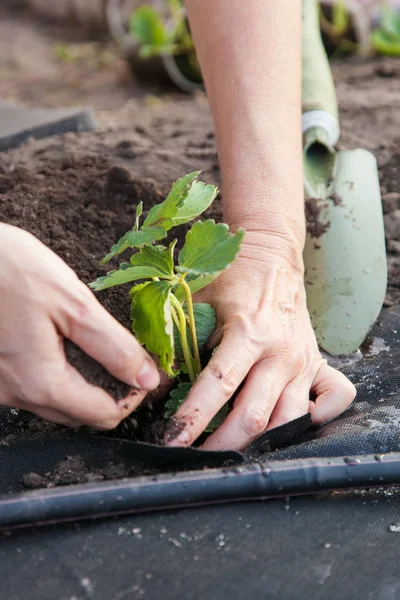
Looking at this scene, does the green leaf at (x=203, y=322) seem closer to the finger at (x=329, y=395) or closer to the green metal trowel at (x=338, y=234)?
the finger at (x=329, y=395)

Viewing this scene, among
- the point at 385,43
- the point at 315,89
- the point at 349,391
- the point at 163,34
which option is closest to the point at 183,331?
the point at 349,391

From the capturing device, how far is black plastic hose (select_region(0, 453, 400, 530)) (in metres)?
1.08

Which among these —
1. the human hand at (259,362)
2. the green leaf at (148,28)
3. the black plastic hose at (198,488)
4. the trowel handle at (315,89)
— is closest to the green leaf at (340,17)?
the green leaf at (148,28)

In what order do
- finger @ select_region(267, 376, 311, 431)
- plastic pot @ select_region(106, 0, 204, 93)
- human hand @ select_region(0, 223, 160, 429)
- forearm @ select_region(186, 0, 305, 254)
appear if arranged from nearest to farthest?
human hand @ select_region(0, 223, 160, 429) < finger @ select_region(267, 376, 311, 431) < forearm @ select_region(186, 0, 305, 254) < plastic pot @ select_region(106, 0, 204, 93)

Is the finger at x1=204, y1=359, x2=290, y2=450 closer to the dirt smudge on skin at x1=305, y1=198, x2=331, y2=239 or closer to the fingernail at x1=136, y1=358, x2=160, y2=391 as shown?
the fingernail at x1=136, y1=358, x2=160, y2=391

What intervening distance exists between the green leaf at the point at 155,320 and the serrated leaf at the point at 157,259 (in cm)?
4

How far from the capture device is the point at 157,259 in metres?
1.22

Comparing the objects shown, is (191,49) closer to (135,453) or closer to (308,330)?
(308,330)

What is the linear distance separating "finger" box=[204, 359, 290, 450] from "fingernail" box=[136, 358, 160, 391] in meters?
0.16

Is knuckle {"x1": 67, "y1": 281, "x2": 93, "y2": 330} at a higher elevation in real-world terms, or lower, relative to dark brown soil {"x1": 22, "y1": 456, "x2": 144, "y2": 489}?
higher

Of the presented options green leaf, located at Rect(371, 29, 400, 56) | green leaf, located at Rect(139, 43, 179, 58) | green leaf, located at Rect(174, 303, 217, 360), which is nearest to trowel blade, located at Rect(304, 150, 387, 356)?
green leaf, located at Rect(174, 303, 217, 360)

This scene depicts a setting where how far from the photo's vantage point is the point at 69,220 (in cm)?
166

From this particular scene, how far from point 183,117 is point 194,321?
1.63m

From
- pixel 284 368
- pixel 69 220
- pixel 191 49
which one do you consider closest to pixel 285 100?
pixel 69 220
